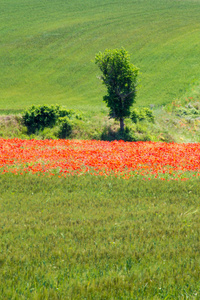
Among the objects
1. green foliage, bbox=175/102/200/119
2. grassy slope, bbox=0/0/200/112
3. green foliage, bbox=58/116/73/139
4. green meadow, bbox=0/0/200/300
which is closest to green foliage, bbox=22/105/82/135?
green foliage, bbox=58/116/73/139

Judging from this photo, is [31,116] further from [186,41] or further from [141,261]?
[186,41]

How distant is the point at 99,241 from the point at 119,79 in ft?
71.4

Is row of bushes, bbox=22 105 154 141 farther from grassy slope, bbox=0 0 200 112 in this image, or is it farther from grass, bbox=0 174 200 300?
grass, bbox=0 174 200 300

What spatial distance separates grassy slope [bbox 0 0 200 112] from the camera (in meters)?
42.2

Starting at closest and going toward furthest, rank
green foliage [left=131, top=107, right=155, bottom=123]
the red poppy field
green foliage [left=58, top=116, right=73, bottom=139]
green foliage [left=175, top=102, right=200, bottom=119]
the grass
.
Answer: the grass, the red poppy field, green foliage [left=58, top=116, right=73, bottom=139], green foliage [left=131, top=107, right=155, bottom=123], green foliage [left=175, top=102, right=200, bottom=119]

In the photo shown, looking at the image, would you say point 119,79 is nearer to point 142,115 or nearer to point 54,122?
point 142,115

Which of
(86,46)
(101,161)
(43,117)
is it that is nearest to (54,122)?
(43,117)

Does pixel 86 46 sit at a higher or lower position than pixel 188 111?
higher

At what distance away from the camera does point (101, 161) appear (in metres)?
15.7

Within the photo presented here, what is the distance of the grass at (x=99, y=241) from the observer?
6043 mm

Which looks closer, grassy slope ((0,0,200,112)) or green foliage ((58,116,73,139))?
green foliage ((58,116,73,139))

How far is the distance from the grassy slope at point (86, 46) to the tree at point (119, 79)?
177 inches

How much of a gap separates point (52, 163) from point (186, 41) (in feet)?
163

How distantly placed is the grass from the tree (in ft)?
52.9
